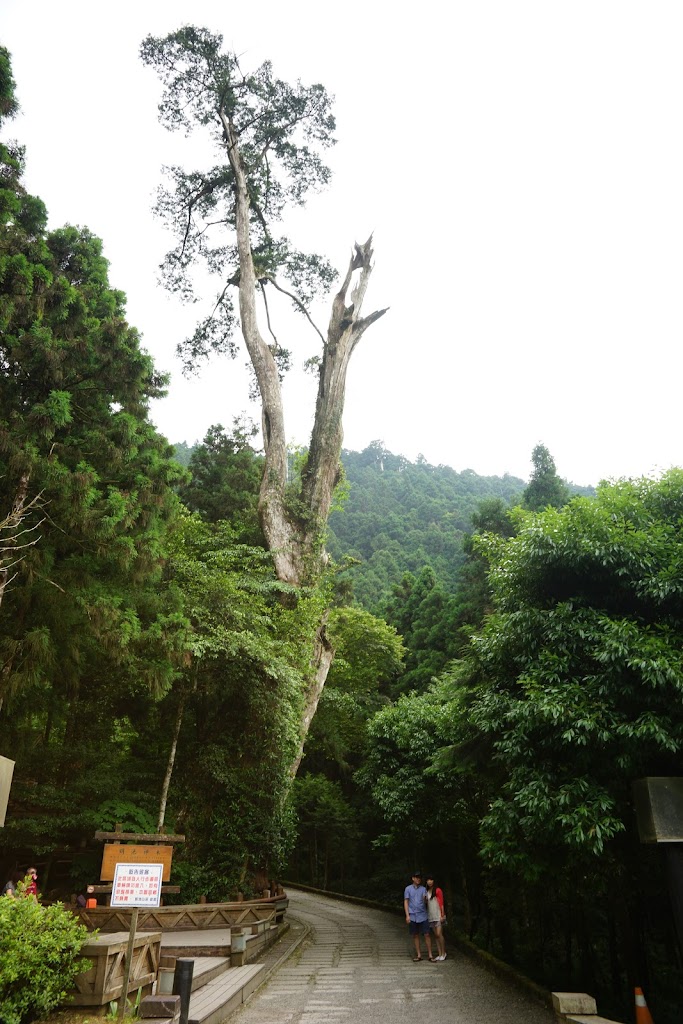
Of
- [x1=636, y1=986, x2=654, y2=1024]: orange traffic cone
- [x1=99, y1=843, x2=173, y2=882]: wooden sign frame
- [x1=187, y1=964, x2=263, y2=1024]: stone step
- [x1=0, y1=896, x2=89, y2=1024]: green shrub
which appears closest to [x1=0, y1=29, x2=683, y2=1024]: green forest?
[x1=636, y1=986, x2=654, y2=1024]: orange traffic cone

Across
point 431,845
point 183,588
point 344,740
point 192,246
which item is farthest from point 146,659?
point 192,246

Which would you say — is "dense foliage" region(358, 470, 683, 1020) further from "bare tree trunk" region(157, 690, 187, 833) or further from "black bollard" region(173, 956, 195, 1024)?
"bare tree trunk" region(157, 690, 187, 833)

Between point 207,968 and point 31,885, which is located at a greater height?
point 31,885

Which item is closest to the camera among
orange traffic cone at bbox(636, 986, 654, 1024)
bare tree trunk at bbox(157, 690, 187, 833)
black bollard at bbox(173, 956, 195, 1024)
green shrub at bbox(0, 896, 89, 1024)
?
green shrub at bbox(0, 896, 89, 1024)

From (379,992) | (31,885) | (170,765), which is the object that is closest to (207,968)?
(379,992)

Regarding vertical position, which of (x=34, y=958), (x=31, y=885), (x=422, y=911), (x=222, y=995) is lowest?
(x=222, y=995)

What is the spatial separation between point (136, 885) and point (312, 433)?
47.8 feet

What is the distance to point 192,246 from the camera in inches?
863

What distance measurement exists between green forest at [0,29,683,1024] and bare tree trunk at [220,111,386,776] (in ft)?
0.32

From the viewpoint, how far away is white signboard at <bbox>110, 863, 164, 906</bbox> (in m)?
5.36

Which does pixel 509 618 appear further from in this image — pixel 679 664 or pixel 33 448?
pixel 33 448

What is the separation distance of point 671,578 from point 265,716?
316 inches

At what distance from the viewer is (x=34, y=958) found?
464 centimetres

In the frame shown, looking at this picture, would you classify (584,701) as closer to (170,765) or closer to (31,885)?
(31,885)
